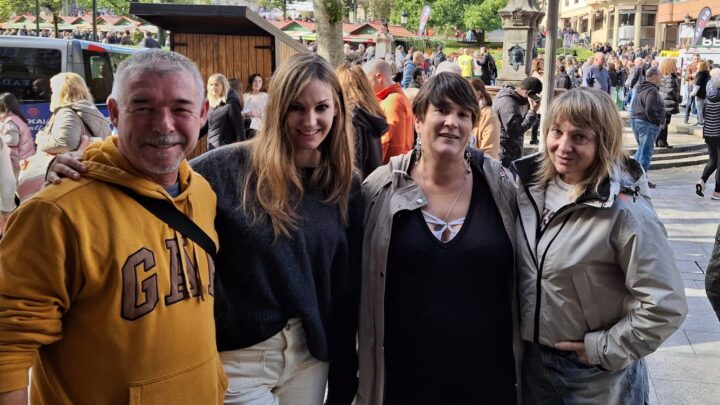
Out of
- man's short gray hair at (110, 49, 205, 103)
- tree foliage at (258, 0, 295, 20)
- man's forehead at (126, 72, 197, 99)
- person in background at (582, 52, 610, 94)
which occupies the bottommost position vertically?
man's forehead at (126, 72, 197, 99)

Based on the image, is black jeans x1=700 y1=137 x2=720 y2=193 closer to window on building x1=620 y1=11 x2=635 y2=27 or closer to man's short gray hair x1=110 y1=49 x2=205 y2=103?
man's short gray hair x1=110 y1=49 x2=205 y2=103

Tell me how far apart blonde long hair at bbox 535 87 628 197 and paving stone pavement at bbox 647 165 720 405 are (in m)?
2.40

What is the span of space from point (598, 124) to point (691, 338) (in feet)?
11.3

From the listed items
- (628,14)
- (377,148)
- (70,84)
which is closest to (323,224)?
(377,148)

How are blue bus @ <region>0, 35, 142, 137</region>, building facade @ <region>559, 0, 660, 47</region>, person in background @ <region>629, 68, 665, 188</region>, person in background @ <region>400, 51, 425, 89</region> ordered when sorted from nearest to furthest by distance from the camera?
1. person in background @ <region>629, 68, 665, 188</region>
2. blue bus @ <region>0, 35, 142, 137</region>
3. person in background @ <region>400, 51, 425, 89</region>
4. building facade @ <region>559, 0, 660, 47</region>

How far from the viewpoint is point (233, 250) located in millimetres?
2412

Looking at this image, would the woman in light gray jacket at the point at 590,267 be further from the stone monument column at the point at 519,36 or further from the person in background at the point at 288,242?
the stone monument column at the point at 519,36

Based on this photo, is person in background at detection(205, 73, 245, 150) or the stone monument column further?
the stone monument column

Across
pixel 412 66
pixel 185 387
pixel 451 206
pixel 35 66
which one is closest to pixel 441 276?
pixel 451 206

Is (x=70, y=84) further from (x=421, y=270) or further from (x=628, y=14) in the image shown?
(x=628, y=14)

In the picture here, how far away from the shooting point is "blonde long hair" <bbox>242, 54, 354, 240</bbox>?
8.00ft

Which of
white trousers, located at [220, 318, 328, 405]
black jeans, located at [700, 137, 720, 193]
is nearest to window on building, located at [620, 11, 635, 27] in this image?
black jeans, located at [700, 137, 720, 193]

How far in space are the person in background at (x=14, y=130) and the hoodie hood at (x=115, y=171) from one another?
619 cm

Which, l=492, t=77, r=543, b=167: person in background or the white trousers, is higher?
l=492, t=77, r=543, b=167: person in background
